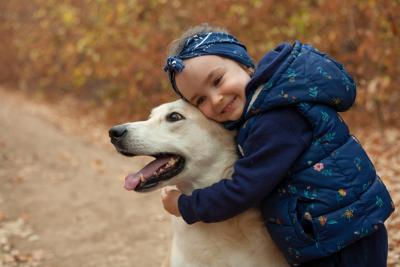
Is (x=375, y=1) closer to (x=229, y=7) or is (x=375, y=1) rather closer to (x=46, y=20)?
(x=229, y=7)

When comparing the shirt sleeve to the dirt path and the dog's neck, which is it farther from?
the dirt path

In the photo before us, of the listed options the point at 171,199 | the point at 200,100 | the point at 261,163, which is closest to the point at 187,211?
the point at 171,199


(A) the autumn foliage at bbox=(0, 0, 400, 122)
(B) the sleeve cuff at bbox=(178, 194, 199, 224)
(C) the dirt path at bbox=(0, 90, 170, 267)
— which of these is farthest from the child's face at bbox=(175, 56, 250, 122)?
(A) the autumn foliage at bbox=(0, 0, 400, 122)

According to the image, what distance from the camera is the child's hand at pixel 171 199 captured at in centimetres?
240

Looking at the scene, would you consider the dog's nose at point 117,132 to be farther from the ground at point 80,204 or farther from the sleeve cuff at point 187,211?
the ground at point 80,204

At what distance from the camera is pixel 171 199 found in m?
2.43

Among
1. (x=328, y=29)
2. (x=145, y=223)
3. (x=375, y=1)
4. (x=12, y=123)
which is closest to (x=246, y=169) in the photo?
(x=145, y=223)

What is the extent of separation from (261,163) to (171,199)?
53 cm

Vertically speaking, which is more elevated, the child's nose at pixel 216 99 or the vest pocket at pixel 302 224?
the child's nose at pixel 216 99

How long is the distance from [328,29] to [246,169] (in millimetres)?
5767

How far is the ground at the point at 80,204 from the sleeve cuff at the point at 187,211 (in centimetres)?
195

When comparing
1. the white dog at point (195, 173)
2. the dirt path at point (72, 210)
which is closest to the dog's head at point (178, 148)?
the white dog at point (195, 173)

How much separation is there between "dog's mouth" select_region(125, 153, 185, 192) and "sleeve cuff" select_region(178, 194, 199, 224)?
0.12 meters

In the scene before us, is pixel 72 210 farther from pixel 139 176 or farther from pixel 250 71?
pixel 250 71
